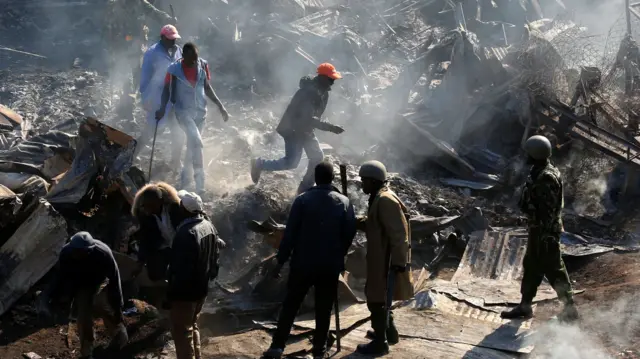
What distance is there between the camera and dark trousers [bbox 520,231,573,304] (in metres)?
5.50

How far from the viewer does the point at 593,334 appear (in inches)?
219

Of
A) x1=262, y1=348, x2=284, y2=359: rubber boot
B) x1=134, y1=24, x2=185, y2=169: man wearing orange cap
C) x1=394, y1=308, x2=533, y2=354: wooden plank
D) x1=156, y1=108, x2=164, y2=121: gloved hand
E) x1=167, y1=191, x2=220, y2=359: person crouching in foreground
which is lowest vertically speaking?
x1=262, y1=348, x2=284, y2=359: rubber boot

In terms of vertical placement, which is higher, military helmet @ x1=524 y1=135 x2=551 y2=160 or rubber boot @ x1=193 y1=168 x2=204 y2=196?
military helmet @ x1=524 y1=135 x2=551 y2=160

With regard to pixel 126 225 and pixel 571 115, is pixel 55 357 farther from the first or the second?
pixel 571 115

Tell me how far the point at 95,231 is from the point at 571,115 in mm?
6818

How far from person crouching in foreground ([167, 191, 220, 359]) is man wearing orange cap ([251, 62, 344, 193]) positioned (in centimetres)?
323

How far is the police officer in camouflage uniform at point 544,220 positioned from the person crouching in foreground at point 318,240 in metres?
1.56

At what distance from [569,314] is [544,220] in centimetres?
86

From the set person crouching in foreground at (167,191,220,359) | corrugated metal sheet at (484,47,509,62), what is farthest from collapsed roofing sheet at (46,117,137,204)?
corrugated metal sheet at (484,47,509,62)

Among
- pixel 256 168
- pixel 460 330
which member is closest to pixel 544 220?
A: pixel 460 330

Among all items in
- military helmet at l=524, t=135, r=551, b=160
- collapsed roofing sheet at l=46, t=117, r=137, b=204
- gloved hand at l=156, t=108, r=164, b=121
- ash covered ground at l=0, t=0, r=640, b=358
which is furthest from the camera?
gloved hand at l=156, t=108, r=164, b=121

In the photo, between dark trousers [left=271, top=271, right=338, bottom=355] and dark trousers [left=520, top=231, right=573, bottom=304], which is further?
dark trousers [left=520, top=231, right=573, bottom=304]

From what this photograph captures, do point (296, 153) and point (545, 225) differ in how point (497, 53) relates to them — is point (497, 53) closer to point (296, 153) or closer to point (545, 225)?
point (296, 153)

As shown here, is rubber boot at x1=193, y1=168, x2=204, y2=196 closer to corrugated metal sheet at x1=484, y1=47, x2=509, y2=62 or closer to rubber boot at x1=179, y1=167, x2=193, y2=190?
rubber boot at x1=179, y1=167, x2=193, y2=190
